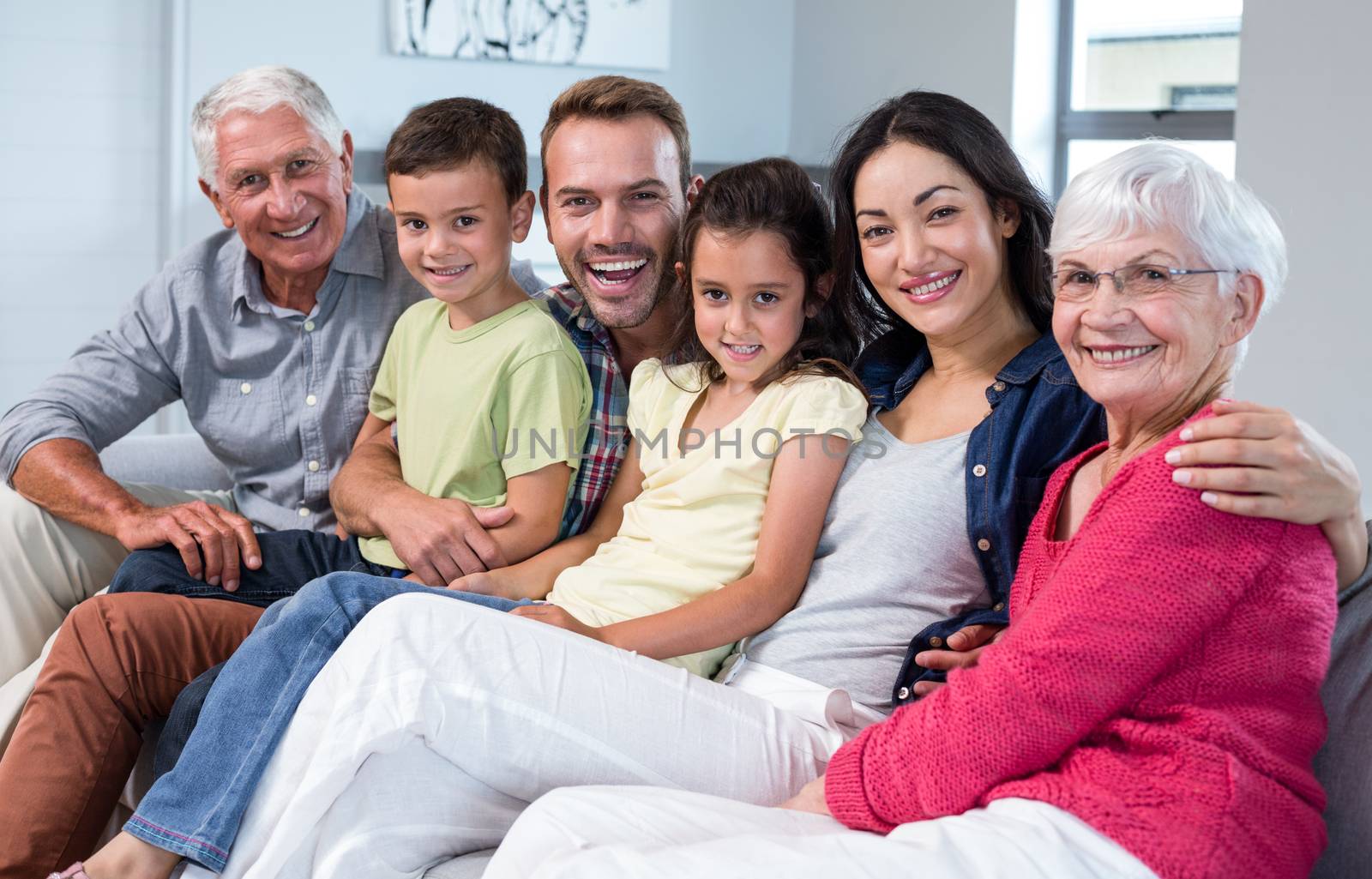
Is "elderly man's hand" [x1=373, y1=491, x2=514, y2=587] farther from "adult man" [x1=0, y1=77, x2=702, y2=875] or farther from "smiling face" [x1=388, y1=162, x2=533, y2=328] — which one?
"smiling face" [x1=388, y1=162, x2=533, y2=328]

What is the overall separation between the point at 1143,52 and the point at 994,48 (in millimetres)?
435

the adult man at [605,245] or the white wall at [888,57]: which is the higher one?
the white wall at [888,57]

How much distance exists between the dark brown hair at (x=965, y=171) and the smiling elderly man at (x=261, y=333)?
795 mm

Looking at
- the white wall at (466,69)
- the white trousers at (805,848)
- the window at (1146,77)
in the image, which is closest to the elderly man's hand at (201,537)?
the white trousers at (805,848)

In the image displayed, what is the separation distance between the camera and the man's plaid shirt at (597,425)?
1959 millimetres

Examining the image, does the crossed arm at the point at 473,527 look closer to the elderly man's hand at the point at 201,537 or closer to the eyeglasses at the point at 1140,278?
the elderly man's hand at the point at 201,537

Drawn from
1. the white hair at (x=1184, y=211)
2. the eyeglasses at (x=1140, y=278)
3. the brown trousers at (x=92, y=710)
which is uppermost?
the white hair at (x=1184, y=211)

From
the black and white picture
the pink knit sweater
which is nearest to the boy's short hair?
the pink knit sweater

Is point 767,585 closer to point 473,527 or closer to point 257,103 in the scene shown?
point 473,527

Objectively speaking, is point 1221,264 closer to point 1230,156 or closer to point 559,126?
point 559,126

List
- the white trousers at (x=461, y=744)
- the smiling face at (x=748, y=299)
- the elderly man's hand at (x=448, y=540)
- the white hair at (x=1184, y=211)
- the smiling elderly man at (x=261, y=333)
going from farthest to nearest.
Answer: the smiling elderly man at (x=261, y=333) < the elderly man's hand at (x=448, y=540) < the smiling face at (x=748, y=299) < the white trousers at (x=461, y=744) < the white hair at (x=1184, y=211)

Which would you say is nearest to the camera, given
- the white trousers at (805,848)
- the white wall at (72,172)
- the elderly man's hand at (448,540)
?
the white trousers at (805,848)

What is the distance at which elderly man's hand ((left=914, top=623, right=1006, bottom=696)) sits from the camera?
1.49 meters

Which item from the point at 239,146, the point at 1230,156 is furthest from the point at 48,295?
the point at 1230,156
